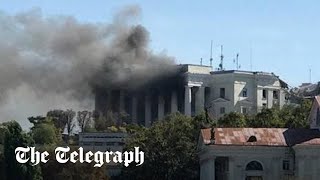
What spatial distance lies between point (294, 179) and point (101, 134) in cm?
5211

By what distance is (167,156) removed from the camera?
353 ft

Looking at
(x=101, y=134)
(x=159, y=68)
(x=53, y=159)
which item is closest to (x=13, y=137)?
(x=53, y=159)

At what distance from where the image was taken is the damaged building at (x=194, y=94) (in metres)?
168

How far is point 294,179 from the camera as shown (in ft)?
305

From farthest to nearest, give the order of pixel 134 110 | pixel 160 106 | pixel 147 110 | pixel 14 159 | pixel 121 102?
pixel 134 110, pixel 147 110, pixel 121 102, pixel 160 106, pixel 14 159

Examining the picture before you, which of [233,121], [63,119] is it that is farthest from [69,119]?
[233,121]

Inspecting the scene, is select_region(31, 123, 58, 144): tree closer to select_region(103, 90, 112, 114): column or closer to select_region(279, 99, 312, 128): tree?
select_region(103, 90, 112, 114): column

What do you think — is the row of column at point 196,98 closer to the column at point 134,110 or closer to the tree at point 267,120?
the column at point 134,110

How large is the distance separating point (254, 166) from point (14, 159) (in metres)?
23.7

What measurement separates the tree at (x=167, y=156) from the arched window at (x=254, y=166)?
9798 millimetres

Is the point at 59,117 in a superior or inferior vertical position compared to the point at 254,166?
superior

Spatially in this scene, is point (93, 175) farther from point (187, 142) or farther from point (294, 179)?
point (294, 179)

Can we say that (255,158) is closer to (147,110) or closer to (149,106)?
(149,106)

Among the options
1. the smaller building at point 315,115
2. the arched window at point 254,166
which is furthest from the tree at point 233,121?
the arched window at point 254,166
